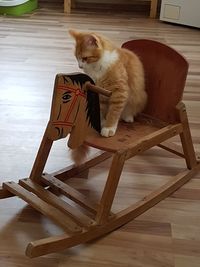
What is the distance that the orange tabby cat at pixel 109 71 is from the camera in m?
1.35

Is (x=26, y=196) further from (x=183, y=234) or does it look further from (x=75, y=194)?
(x=183, y=234)

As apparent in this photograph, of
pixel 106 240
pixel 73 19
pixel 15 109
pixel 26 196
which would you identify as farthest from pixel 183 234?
pixel 73 19

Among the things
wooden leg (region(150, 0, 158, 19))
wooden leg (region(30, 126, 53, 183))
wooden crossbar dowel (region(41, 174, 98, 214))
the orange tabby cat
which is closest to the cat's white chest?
the orange tabby cat

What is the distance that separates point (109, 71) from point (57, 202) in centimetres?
46

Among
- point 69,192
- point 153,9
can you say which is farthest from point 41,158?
point 153,9

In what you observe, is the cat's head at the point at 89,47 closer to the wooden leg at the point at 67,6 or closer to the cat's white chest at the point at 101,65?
the cat's white chest at the point at 101,65

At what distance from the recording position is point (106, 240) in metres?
1.25

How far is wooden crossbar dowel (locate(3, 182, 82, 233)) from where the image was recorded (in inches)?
47.0

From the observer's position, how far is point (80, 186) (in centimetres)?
152

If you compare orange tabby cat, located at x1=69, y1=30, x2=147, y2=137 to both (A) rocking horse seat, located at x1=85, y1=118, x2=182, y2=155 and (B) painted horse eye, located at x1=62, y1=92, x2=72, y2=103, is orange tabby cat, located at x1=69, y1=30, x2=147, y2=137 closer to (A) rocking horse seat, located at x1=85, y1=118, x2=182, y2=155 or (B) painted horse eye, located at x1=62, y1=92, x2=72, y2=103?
(A) rocking horse seat, located at x1=85, y1=118, x2=182, y2=155

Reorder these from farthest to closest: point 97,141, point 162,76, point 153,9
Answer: point 153,9
point 162,76
point 97,141

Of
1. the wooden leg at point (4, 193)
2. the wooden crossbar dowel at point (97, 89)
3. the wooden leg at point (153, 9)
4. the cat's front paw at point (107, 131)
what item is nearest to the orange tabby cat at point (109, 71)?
the cat's front paw at point (107, 131)

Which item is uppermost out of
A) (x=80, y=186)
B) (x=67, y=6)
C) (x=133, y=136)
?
(x=133, y=136)

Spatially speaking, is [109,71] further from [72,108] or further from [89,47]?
[72,108]
